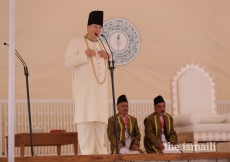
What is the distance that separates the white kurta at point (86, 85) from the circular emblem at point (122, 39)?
10.8 ft

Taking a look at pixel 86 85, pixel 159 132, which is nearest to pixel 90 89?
pixel 86 85

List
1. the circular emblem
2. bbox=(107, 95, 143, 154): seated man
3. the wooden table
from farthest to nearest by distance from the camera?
the circular emblem → bbox=(107, 95, 143, 154): seated man → the wooden table

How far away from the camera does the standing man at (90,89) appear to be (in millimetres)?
4895

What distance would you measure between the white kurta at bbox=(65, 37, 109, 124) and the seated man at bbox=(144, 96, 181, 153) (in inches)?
61.7

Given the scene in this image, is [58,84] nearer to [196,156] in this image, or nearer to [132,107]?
[132,107]

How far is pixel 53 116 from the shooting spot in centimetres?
778

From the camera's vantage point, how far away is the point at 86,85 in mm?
4977

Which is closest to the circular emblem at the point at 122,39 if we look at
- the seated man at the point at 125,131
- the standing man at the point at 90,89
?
the seated man at the point at 125,131

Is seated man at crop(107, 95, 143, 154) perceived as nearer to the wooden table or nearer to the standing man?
the wooden table

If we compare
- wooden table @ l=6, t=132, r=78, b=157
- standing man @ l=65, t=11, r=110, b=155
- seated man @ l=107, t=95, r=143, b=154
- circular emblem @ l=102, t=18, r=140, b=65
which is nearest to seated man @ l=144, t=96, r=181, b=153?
seated man @ l=107, t=95, r=143, b=154

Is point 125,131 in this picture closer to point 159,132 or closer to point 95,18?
point 159,132

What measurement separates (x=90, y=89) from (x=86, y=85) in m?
0.06

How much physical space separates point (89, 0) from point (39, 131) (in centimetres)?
295

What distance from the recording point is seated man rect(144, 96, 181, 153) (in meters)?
6.38
